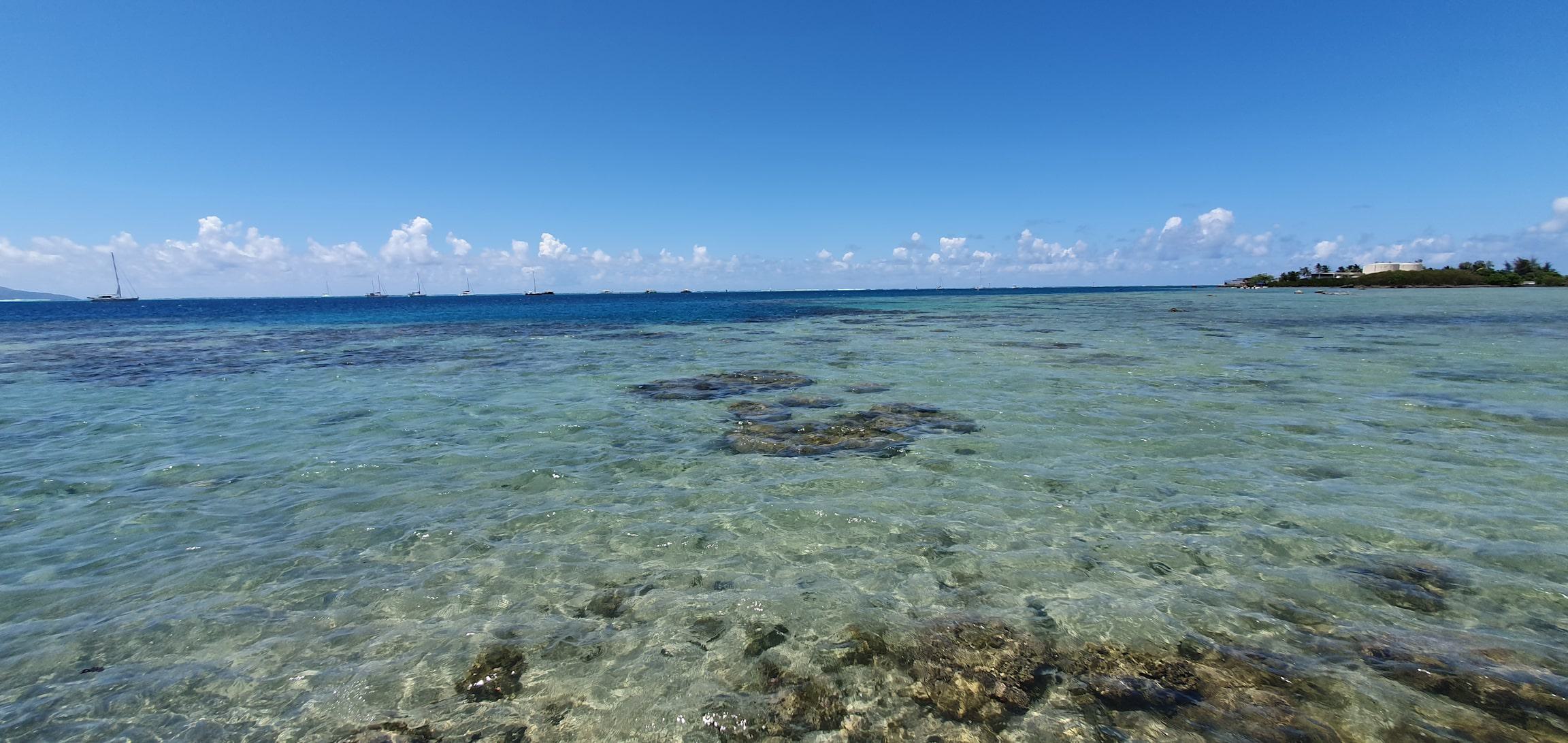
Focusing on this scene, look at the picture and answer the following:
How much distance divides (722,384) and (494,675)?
15.1 meters

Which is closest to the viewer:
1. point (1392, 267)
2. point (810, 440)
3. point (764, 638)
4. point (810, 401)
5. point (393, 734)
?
point (393, 734)

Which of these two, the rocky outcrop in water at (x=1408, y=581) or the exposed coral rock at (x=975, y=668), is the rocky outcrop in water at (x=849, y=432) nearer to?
the exposed coral rock at (x=975, y=668)

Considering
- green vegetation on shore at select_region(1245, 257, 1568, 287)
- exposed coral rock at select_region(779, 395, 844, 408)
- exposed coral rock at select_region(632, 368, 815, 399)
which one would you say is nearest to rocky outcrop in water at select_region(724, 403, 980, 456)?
exposed coral rock at select_region(779, 395, 844, 408)

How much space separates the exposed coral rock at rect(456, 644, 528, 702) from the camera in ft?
15.8

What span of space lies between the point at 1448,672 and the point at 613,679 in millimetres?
6498

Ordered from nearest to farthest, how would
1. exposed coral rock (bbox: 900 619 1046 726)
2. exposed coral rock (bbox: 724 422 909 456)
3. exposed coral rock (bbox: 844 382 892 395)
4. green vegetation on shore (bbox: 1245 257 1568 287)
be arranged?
exposed coral rock (bbox: 900 619 1046 726) < exposed coral rock (bbox: 724 422 909 456) < exposed coral rock (bbox: 844 382 892 395) < green vegetation on shore (bbox: 1245 257 1568 287)

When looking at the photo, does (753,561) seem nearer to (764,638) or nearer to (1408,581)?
(764,638)

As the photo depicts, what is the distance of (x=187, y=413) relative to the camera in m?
15.8

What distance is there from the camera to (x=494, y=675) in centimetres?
503

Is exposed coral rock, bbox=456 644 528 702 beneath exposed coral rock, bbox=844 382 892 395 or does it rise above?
beneath

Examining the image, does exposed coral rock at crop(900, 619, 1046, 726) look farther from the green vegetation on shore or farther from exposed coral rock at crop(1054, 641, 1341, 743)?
the green vegetation on shore

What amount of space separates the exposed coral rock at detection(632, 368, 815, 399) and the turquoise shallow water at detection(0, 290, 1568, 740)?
1.73 metres

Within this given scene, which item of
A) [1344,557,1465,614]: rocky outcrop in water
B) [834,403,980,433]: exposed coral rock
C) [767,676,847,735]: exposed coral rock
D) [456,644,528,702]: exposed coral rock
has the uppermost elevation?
[834,403,980,433]: exposed coral rock

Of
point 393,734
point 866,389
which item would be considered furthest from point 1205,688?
point 866,389
